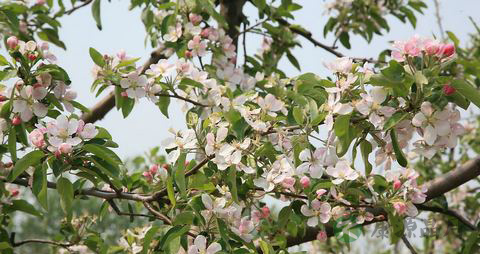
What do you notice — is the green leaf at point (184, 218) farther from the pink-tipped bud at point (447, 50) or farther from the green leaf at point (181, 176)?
the pink-tipped bud at point (447, 50)

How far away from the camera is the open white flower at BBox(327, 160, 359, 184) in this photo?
132 centimetres

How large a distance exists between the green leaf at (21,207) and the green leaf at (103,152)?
522 mm

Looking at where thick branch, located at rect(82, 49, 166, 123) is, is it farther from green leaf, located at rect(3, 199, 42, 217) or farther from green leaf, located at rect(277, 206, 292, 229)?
green leaf, located at rect(277, 206, 292, 229)

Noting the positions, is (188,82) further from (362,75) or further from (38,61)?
(362,75)

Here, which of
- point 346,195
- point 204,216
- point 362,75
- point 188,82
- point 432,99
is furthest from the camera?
point 188,82

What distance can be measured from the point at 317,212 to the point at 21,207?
0.79 metres

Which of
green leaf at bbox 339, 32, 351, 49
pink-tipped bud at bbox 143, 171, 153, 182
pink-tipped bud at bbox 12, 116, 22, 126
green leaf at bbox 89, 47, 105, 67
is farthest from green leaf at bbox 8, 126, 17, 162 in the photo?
green leaf at bbox 339, 32, 351, 49

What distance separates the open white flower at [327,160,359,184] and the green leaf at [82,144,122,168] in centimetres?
43

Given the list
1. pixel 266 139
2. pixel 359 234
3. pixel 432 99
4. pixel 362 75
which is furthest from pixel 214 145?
pixel 359 234

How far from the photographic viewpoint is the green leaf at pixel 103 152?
3.98 ft

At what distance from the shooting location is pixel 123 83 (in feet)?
4.93

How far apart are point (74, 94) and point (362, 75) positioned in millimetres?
603

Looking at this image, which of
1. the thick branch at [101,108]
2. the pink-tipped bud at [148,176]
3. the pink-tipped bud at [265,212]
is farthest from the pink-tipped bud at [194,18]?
the pink-tipped bud at [265,212]

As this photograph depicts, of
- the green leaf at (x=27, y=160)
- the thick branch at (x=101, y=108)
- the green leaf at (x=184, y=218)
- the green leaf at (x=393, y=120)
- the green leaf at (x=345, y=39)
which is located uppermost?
the green leaf at (x=345, y=39)
